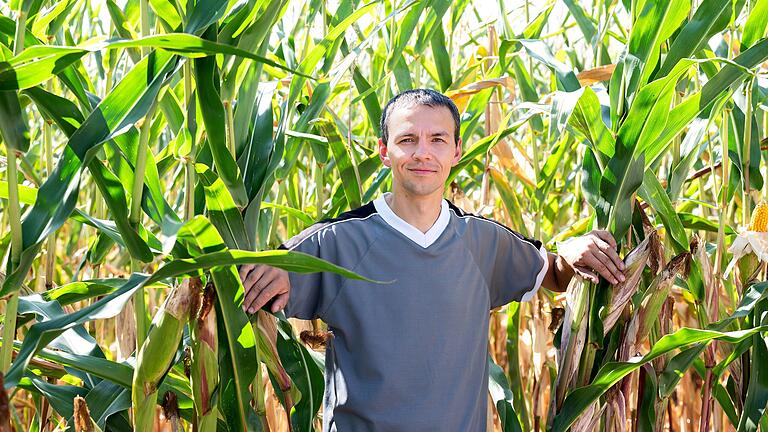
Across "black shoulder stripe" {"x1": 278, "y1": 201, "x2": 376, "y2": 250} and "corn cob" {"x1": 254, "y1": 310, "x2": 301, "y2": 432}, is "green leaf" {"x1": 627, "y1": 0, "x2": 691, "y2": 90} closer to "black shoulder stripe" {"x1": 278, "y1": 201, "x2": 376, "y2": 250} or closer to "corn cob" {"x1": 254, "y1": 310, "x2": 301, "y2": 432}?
"black shoulder stripe" {"x1": 278, "y1": 201, "x2": 376, "y2": 250}

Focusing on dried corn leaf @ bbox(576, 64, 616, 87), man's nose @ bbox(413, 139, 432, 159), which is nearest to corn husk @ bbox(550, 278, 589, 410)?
man's nose @ bbox(413, 139, 432, 159)

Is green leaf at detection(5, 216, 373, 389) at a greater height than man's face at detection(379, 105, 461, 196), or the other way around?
man's face at detection(379, 105, 461, 196)

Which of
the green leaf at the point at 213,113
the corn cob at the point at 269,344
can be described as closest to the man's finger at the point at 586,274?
the corn cob at the point at 269,344

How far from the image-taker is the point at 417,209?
1.68 meters

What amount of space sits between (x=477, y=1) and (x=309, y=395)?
2.08 m

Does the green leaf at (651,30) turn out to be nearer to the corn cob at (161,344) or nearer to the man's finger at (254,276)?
the man's finger at (254,276)

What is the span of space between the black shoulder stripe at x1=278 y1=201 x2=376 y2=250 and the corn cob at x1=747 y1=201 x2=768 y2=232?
2.53ft

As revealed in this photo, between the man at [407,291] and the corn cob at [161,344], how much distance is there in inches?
13.3

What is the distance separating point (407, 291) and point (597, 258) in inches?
14.4

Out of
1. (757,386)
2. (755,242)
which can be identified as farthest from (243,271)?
(757,386)

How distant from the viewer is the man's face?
161cm

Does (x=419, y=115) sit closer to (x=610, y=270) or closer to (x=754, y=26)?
(x=610, y=270)

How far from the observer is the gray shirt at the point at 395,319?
1629mm

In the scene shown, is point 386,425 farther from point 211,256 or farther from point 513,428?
point 211,256
